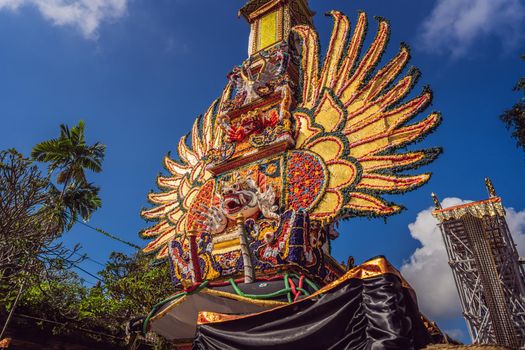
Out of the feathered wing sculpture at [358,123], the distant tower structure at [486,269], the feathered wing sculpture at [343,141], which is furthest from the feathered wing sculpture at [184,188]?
the distant tower structure at [486,269]

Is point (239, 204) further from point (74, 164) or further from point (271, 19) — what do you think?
point (74, 164)

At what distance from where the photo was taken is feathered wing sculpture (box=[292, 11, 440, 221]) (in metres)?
6.61

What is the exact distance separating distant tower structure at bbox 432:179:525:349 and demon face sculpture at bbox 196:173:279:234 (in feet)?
33.6

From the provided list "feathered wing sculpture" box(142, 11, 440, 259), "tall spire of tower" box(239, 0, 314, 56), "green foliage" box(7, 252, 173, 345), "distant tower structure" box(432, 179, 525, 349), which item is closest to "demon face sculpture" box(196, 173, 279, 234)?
"feathered wing sculpture" box(142, 11, 440, 259)

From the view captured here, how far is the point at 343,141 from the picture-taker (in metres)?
7.45

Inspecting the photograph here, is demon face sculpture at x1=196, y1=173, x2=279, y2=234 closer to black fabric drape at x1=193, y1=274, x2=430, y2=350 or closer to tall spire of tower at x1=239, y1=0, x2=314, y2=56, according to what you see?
black fabric drape at x1=193, y1=274, x2=430, y2=350

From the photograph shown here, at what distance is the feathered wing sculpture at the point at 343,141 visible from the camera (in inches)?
263

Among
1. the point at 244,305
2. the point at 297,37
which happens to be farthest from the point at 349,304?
the point at 297,37

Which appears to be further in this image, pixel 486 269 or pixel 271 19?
pixel 486 269

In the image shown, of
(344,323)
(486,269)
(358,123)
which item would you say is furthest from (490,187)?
(344,323)

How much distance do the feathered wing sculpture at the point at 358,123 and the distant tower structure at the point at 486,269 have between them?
9259 mm

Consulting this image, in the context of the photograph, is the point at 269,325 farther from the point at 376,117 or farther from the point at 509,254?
the point at 509,254

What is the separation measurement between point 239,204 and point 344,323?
4.49 meters

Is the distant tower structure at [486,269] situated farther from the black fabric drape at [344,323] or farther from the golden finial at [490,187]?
the black fabric drape at [344,323]
